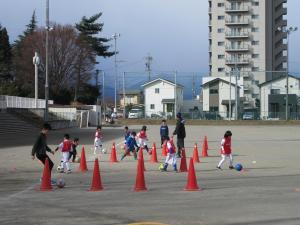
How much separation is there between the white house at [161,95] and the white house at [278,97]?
17.3 m

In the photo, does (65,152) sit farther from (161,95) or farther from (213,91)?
(161,95)

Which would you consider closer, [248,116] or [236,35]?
[248,116]

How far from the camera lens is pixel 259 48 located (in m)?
115

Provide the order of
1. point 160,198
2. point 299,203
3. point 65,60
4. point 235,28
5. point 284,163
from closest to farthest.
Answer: point 299,203, point 160,198, point 284,163, point 65,60, point 235,28

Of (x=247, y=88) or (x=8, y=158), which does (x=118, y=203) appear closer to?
(x=8, y=158)

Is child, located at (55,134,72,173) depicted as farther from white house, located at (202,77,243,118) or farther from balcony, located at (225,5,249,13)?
balcony, located at (225,5,249,13)

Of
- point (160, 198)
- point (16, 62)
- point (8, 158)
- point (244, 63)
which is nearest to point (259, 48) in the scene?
point (244, 63)

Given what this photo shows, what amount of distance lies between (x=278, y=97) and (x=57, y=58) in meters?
39.2

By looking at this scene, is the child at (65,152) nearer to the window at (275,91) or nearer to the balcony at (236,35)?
the window at (275,91)

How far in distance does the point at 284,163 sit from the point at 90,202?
34.2 feet

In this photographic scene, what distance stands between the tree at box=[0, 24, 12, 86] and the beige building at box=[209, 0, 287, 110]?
4202 cm

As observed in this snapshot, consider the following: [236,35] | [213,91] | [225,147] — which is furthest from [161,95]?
[225,147]

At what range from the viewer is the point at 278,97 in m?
95.4

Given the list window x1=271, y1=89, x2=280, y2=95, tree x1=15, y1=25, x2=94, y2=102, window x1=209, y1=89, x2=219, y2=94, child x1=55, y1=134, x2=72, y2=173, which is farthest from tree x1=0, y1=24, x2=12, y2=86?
child x1=55, y1=134, x2=72, y2=173
